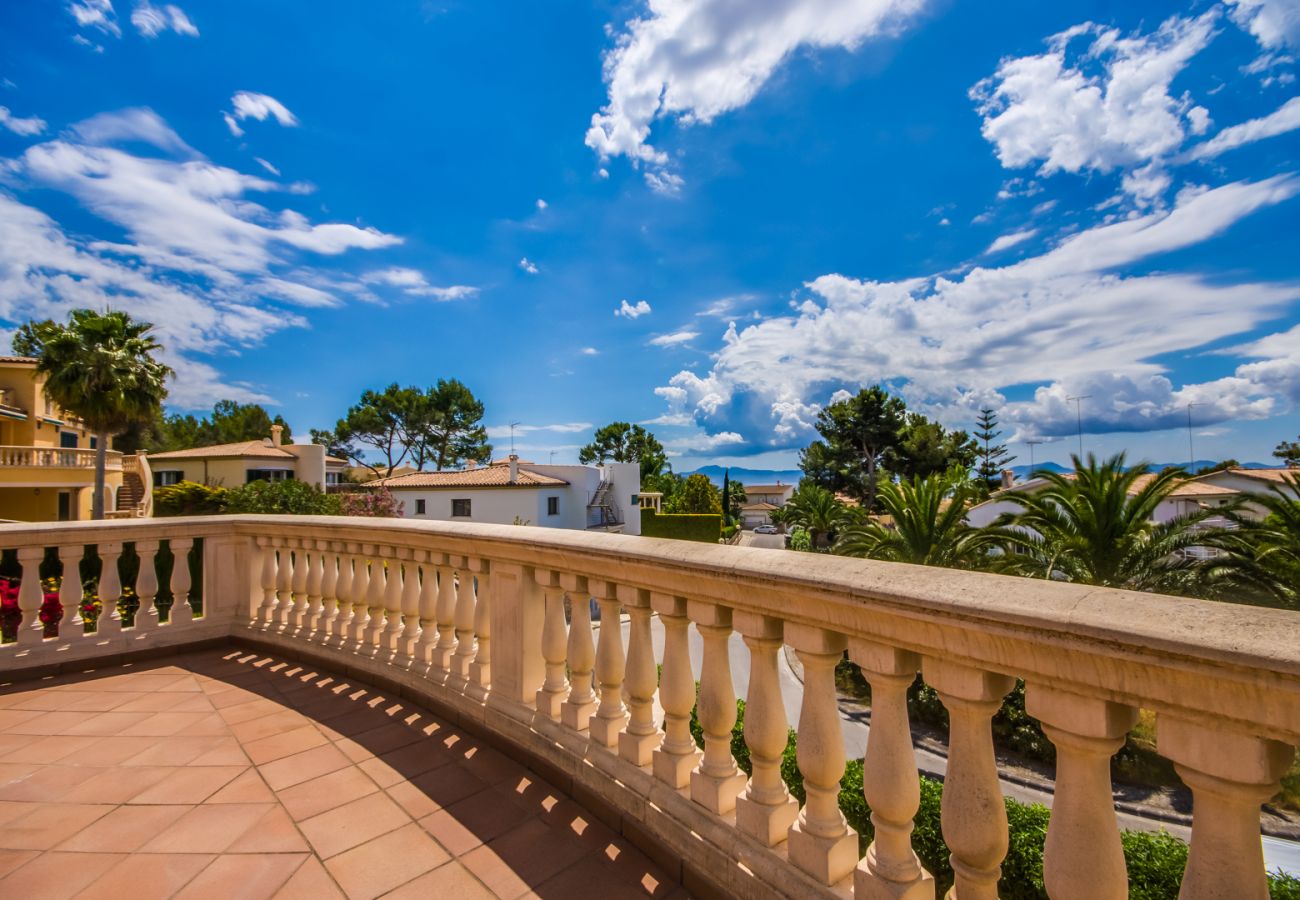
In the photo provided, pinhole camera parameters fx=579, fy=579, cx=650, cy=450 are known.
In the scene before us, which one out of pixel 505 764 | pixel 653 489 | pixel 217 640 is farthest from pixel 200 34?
pixel 653 489

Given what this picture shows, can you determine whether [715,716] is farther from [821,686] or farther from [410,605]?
[410,605]

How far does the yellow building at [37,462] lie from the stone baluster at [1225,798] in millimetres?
32448

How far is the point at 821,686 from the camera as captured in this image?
164 cm

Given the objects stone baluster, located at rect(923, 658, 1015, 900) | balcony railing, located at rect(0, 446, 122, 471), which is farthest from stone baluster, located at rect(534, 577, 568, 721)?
balcony railing, located at rect(0, 446, 122, 471)

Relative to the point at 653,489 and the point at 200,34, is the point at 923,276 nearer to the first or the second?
the point at 653,489

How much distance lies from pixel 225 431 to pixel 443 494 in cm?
4570

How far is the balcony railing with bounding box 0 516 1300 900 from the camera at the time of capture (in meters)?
0.92

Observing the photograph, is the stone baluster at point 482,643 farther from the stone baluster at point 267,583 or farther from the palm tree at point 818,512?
the palm tree at point 818,512

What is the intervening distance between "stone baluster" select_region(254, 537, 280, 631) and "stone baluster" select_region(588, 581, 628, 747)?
370cm

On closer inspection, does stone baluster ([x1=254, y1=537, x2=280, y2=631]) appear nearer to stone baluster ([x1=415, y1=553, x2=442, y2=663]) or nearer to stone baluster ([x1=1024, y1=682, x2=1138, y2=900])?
stone baluster ([x1=415, y1=553, x2=442, y2=663])

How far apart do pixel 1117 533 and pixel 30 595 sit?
18.0 m

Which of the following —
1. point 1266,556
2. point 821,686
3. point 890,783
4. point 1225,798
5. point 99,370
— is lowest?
point 1266,556

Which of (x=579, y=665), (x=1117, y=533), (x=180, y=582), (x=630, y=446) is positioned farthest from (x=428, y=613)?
(x=630, y=446)

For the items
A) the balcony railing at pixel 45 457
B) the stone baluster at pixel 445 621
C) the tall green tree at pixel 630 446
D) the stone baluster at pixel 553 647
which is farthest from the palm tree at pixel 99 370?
the tall green tree at pixel 630 446
